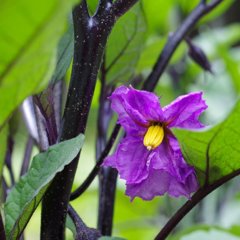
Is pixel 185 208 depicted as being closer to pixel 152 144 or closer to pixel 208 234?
pixel 152 144

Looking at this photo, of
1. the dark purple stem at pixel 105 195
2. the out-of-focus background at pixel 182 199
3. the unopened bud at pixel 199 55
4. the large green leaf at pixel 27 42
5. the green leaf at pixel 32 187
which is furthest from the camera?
the out-of-focus background at pixel 182 199

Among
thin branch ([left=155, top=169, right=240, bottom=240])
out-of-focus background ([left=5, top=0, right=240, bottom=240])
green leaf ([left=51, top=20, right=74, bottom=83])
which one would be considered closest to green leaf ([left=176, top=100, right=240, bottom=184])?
thin branch ([left=155, top=169, right=240, bottom=240])

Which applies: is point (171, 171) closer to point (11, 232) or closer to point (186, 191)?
point (186, 191)

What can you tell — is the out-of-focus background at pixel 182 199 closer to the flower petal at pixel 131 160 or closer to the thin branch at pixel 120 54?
the thin branch at pixel 120 54

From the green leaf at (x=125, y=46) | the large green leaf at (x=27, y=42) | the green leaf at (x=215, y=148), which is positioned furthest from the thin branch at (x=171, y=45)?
the large green leaf at (x=27, y=42)

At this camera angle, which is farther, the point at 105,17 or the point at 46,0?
the point at 105,17

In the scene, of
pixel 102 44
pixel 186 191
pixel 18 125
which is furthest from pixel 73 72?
pixel 18 125

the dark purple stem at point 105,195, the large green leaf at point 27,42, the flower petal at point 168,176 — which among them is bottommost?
the dark purple stem at point 105,195

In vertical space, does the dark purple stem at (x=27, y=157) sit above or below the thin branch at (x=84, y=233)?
above

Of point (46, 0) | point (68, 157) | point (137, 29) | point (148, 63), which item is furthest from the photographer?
point (148, 63)
